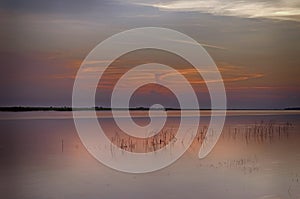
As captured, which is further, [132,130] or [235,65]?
[132,130]

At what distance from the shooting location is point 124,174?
319cm

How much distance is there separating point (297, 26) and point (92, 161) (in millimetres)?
1712

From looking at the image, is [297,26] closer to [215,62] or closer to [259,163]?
[215,62]

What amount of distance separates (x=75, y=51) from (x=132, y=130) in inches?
31.8

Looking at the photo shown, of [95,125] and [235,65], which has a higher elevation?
[235,65]

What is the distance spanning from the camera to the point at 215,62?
323cm

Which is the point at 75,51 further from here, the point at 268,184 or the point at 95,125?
the point at 268,184

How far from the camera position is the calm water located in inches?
118

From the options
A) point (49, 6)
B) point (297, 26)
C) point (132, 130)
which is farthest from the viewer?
point (132, 130)

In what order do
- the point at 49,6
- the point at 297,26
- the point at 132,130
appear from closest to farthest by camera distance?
the point at 49,6 → the point at 297,26 → the point at 132,130

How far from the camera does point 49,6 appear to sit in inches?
117

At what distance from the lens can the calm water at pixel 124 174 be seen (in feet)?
9.82

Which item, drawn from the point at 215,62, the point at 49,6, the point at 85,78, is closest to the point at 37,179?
the point at 85,78

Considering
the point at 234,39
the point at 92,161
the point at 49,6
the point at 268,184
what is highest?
the point at 49,6
